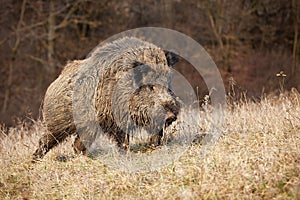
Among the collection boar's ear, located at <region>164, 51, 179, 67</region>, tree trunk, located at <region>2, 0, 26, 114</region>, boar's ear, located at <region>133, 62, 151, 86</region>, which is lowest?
tree trunk, located at <region>2, 0, 26, 114</region>

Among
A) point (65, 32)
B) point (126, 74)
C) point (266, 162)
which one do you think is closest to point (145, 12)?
point (65, 32)

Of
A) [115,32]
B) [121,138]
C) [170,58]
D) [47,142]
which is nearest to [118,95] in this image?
[121,138]

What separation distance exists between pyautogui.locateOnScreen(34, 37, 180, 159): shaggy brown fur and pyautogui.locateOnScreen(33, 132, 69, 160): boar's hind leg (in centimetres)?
5

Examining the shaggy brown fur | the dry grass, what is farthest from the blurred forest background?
the dry grass

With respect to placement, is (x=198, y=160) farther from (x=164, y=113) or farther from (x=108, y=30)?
(x=108, y=30)

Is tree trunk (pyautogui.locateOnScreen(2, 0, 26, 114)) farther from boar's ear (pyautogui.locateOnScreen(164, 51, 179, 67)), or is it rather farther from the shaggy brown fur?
boar's ear (pyautogui.locateOnScreen(164, 51, 179, 67))

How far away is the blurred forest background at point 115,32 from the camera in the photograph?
68.9 feet

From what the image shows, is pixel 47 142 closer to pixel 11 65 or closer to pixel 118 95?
pixel 118 95

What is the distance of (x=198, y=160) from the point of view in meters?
4.82

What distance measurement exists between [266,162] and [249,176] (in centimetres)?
29

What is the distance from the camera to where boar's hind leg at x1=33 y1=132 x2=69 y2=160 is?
630 cm

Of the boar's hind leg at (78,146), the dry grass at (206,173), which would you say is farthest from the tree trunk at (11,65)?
the dry grass at (206,173)

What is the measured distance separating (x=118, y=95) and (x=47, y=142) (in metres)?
1.28

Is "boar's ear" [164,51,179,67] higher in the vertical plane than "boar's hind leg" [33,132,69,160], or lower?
higher
